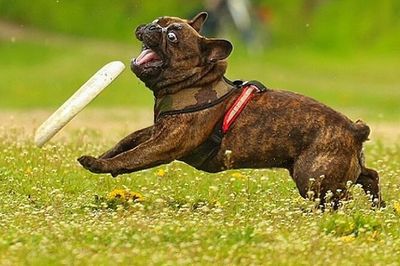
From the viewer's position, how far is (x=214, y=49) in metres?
10.6

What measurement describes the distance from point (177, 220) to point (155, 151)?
1181 millimetres

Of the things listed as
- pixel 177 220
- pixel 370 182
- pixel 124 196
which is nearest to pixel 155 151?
pixel 124 196

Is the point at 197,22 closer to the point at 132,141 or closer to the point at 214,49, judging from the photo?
the point at 214,49

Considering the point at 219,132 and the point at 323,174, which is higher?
the point at 219,132

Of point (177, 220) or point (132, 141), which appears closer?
point (177, 220)

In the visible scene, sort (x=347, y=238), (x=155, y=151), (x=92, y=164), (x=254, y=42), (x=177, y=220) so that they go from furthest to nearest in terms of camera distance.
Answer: (x=254, y=42) → (x=155, y=151) → (x=92, y=164) → (x=177, y=220) → (x=347, y=238)

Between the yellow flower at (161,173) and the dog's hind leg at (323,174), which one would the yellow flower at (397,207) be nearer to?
the dog's hind leg at (323,174)

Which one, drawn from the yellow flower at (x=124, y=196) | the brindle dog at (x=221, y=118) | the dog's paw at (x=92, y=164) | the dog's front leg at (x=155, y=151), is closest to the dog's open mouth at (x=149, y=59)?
the brindle dog at (x=221, y=118)

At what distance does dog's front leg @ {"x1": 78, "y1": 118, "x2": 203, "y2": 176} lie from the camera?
10.2 metres

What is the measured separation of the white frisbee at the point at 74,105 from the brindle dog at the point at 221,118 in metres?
0.52

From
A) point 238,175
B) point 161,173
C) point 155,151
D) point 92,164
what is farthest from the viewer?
point 238,175

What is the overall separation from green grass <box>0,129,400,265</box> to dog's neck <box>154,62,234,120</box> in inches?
30.0

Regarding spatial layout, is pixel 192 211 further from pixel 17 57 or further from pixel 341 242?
pixel 17 57

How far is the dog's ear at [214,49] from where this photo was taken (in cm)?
1051
